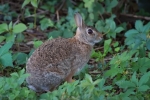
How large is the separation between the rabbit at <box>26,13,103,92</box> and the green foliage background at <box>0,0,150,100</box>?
15cm

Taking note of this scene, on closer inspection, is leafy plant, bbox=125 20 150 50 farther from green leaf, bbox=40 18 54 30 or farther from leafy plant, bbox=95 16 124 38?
green leaf, bbox=40 18 54 30

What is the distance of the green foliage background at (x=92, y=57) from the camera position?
5.31 m

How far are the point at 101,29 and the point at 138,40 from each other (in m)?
1.60

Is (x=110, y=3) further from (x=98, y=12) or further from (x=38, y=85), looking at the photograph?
(x=38, y=85)

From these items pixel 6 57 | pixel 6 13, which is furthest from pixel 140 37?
pixel 6 13

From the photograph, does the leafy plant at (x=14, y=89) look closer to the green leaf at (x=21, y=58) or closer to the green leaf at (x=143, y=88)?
the green leaf at (x=143, y=88)

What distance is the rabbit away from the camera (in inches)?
235

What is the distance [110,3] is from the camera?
820 cm

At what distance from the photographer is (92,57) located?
24.1 ft

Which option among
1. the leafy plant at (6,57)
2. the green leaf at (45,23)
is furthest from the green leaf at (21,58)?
the green leaf at (45,23)

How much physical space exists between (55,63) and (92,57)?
1.38 meters

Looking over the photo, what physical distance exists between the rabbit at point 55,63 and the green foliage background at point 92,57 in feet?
0.49

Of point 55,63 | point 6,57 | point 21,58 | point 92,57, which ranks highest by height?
point 6,57

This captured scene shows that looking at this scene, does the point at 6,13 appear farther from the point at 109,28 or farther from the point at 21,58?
the point at 21,58
